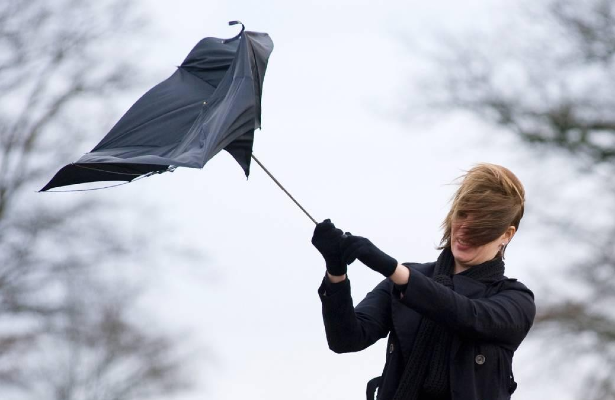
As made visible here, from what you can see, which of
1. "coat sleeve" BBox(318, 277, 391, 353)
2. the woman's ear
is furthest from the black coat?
the woman's ear

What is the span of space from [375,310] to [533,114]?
13648 mm

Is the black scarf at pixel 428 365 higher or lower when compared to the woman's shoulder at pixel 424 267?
lower

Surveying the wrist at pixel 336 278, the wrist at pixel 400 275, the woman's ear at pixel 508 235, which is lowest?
the wrist at pixel 400 275

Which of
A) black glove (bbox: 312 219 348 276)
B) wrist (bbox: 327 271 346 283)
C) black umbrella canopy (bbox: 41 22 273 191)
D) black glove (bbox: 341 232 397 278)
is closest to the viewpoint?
black glove (bbox: 341 232 397 278)

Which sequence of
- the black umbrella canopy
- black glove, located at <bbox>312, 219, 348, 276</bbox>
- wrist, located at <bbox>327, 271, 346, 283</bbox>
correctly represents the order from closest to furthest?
1. black glove, located at <bbox>312, 219, 348, 276</bbox>
2. wrist, located at <bbox>327, 271, 346, 283</bbox>
3. the black umbrella canopy

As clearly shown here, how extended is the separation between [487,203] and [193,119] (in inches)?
38.6

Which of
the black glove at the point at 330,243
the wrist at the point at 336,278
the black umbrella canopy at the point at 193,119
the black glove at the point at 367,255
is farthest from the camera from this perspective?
the black umbrella canopy at the point at 193,119

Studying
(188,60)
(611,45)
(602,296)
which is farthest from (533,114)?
(188,60)

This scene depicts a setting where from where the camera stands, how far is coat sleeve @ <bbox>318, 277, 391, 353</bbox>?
4.12m

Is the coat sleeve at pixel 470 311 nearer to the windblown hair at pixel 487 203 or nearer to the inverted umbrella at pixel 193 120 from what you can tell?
the windblown hair at pixel 487 203

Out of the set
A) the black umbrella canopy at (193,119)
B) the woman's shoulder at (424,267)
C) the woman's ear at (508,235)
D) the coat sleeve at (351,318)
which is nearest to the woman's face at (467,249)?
the woman's ear at (508,235)

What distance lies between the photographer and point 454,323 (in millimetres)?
3947

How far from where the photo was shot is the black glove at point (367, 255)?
388cm

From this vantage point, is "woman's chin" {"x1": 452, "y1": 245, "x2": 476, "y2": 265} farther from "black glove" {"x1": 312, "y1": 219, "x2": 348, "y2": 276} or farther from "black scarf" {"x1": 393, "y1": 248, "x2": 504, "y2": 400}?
"black glove" {"x1": 312, "y1": 219, "x2": 348, "y2": 276}
